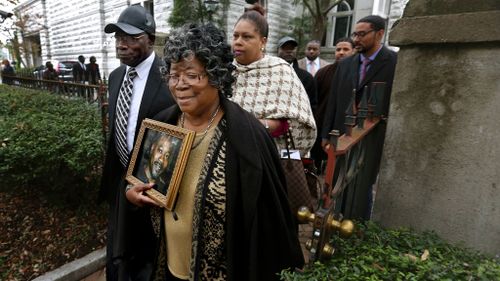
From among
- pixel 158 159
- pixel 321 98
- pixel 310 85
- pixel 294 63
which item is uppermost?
pixel 294 63

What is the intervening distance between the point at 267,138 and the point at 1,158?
2.73m

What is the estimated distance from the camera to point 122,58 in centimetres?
237

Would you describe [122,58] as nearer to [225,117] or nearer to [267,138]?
[225,117]

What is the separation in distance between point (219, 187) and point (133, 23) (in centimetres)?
153

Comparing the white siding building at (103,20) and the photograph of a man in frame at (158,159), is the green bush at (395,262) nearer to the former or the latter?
the photograph of a man in frame at (158,159)

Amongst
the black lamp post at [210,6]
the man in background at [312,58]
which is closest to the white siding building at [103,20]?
the black lamp post at [210,6]

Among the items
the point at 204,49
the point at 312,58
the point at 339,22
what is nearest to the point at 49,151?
the point at 204,49

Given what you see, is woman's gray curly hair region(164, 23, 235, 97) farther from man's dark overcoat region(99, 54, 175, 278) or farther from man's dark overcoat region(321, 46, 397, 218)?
man's dark overcoat region(321, 46, 397, 218)

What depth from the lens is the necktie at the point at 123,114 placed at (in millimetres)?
2361

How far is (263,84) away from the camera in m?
2.19

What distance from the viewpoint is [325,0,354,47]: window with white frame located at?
47.2ft

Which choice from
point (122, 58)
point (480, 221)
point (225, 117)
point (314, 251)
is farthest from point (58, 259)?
point (480, 221)

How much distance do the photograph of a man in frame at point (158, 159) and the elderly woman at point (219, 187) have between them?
0.33ft

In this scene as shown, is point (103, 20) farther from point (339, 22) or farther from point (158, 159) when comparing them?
point (158, 159)
